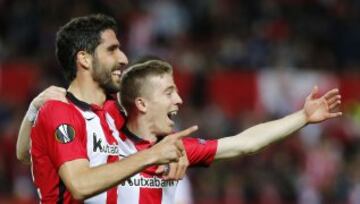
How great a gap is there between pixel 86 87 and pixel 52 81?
8.50m

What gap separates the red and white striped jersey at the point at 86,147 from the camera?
6.74 m

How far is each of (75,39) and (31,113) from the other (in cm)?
60

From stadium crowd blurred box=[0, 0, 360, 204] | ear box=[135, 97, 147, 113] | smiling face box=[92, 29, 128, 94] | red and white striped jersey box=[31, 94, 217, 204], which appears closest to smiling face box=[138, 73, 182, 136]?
ear box=[135, 97, 147, 113]

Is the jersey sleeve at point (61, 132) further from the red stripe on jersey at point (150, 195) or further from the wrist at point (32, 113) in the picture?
the red stripe on jersey at point (150, 195)

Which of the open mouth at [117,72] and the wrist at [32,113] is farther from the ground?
the open mouth at [117,72]

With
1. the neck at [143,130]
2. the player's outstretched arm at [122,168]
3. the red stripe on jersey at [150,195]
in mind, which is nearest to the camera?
the player's outstretched arm at [122,168]

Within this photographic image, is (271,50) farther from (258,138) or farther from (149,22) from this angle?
(258,138)

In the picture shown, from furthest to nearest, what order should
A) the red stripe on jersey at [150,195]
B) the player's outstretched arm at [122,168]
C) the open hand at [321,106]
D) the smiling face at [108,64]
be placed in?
the open hand at [321,106], the red stripe on jersey at [150,195], the smiling face at [108,64], the player's outstretched arm at [122,168]

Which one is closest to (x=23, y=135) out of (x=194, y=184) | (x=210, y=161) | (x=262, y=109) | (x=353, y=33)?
(x=210, y=161)

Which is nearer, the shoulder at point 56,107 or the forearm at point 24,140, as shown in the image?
the shoulder at point 56,107

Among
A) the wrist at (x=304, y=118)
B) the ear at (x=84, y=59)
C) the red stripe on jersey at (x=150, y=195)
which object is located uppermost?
the ear at (x=84, y=59)

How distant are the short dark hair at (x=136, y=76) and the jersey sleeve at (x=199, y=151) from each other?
43 cm

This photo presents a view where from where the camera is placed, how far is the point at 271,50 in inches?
705

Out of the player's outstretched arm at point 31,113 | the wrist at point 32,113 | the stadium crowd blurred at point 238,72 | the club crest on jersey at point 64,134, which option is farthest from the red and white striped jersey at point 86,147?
the stadium crowd blurred at point 238,72
